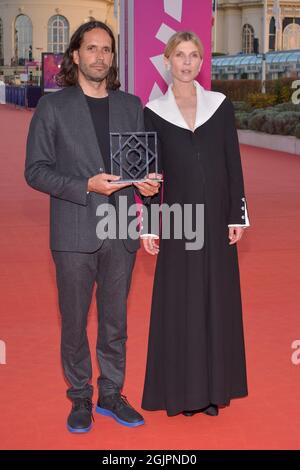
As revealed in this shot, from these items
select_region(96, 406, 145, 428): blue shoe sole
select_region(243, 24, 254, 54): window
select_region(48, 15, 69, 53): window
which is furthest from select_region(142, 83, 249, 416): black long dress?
select_region(48, 15, 69, 53): window

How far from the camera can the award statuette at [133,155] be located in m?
4.20

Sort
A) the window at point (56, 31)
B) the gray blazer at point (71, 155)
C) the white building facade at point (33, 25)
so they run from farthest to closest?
the window at point (56, 31) < the white building facade at point (33, 25) < the gray blazer at point (71, 155)

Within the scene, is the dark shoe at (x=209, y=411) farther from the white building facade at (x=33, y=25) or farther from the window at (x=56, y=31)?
the window at (x=56, y=31)

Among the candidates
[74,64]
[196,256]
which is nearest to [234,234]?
[196,256]

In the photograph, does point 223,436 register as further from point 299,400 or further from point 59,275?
point 59,275

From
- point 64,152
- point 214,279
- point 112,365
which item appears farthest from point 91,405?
point 64,152

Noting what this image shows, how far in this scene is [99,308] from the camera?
16.0 feet

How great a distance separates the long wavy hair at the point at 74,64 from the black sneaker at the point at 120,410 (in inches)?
67.0

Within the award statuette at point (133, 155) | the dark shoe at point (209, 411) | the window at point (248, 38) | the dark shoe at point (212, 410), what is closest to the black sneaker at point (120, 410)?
the dark shoe at point (209, 411)

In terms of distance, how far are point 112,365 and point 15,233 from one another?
6244mm

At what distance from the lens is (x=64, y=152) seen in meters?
4.52

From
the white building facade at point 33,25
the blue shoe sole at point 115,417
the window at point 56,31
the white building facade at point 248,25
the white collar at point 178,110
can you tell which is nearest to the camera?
the white collar at point 178,110

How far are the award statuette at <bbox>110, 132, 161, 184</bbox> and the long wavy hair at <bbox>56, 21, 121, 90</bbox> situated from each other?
47 centimetres

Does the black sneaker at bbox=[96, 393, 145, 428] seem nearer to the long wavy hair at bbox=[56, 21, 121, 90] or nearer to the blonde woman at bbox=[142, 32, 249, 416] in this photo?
the blonde woman at bbox=[142, 32, 249, 416]
